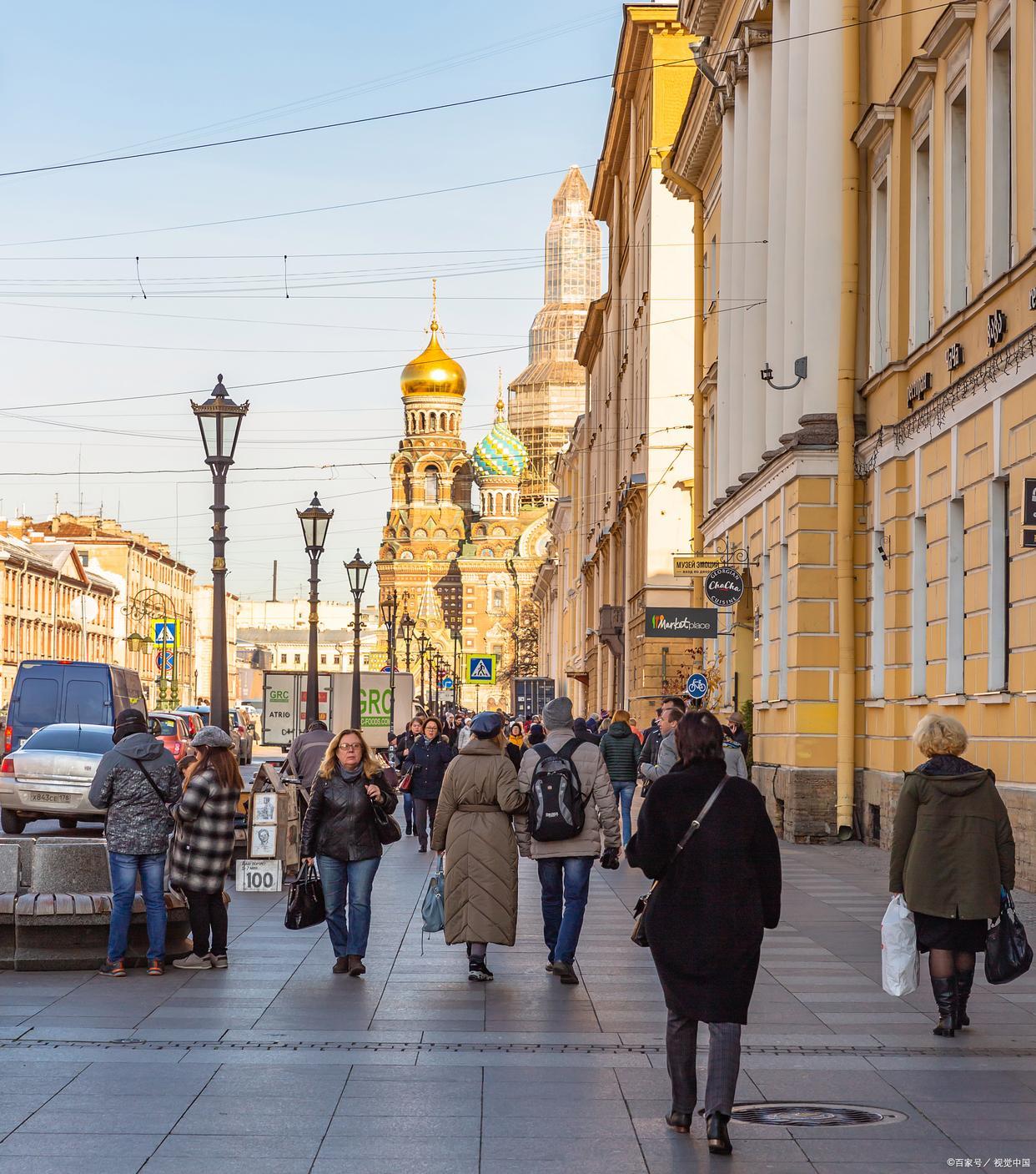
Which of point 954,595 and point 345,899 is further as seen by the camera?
point 954,595

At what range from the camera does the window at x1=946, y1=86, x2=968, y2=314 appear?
63.3 ft

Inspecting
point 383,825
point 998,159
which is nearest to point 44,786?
point 383,825

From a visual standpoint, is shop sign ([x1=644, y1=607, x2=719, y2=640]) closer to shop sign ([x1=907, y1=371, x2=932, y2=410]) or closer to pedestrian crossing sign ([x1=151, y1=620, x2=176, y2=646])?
shop sign ([x1=907, y1=371, x2=932, y2=410])

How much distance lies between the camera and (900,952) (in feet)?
31.5

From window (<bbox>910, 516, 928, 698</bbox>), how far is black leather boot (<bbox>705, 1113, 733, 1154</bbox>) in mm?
14122

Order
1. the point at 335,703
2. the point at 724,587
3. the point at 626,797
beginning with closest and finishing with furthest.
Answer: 1. the point at 626,797
2. the point at 724,587
3. the point at 335,703

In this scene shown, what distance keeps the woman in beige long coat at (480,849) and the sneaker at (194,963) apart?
151cm

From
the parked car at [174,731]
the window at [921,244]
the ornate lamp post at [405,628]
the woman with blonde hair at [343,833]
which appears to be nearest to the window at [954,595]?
the window at [921,244]

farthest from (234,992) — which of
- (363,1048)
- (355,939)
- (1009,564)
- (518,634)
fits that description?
(518,634)

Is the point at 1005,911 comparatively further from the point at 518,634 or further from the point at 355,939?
the point at 518,634

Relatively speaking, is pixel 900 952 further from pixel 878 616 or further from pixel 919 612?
pixel 878 616

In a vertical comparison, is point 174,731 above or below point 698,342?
below

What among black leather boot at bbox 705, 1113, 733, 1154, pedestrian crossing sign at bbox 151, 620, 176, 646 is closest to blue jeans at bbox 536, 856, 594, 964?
black leather boot at bbox 705, 1113, 733, 1154

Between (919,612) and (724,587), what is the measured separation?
6.67 m
